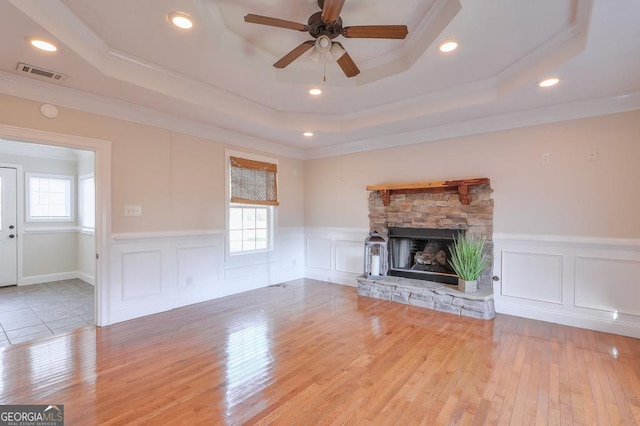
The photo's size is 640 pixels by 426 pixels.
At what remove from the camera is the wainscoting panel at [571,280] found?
3.20m

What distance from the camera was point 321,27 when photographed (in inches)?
90.0

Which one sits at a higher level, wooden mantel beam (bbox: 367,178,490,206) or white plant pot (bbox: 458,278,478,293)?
wooden mantel beam (bbox: 367,178,490,206)

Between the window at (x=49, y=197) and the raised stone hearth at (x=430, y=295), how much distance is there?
5782mm

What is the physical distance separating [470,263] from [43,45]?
15.4 ft

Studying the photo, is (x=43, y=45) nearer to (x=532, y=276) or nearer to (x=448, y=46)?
(x=448, y=46)

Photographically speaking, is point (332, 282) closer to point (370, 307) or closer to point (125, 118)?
point (370, 307)

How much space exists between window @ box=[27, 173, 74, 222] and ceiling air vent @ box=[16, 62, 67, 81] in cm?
370

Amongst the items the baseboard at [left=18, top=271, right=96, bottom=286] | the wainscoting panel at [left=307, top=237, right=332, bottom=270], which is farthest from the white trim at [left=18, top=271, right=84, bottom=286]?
the wainscoting panel at [left=307, top=237, right=332, bottom=270]

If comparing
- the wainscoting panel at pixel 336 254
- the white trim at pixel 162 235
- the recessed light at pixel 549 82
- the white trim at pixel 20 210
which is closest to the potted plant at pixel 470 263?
the wainscoting panel at pixel 336 254

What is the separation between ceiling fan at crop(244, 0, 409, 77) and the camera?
6.72 feet

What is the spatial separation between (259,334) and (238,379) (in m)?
0.86
